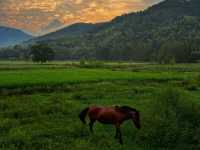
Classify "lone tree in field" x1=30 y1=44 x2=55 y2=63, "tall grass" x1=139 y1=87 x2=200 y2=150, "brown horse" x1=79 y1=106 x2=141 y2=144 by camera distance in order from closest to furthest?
1. "tall grass" x1=139 y1=87 x2=200 y2=150
2. "brown horse" x1=79 y1=106 x2=141 y2=144
3. "lone tree in field" x1=30 y1=44 x2=55 y2=63

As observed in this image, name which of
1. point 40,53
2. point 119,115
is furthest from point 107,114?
point 40,53

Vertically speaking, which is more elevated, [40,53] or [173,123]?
[40,53]

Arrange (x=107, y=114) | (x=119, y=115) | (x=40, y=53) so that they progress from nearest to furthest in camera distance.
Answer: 1. (x=119, y=115)
2. (x=107, y=114)
3. (x=40, y=53)

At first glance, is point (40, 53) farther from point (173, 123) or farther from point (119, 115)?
point (173, 123)

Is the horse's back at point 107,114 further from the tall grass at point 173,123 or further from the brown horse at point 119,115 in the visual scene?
the tall grass at point 173,123

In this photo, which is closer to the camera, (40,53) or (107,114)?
(107,114)

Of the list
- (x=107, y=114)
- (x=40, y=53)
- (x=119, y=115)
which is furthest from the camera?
(x=40, y=53)

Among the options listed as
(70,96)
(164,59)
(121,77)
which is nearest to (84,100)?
(70,96)

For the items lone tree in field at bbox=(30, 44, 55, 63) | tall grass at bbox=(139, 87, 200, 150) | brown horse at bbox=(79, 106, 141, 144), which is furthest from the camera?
lone tree in field at bbox=(30, 44, 55, 63)

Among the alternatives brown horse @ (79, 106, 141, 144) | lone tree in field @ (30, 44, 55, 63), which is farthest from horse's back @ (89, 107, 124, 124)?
lone tree in field @ (30, 44, 55, 63)

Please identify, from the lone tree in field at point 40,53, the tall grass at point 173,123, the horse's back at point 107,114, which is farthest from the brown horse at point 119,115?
the lone tree in field at point 40,53

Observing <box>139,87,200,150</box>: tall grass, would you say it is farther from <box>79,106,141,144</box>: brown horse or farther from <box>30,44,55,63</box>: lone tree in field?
<box>30,44,55,63</box>: lone tree in field

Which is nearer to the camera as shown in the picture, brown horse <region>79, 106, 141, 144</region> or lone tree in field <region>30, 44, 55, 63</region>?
brown horse <region>79, 106, 141, 144</region>

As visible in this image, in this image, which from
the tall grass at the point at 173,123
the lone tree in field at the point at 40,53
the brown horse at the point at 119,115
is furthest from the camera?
the lone tree in field at the point at 40,53
